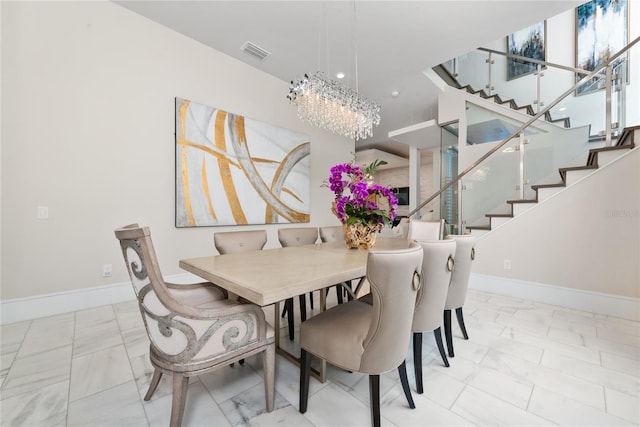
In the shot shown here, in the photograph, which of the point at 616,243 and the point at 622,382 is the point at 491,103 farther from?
the point at 622,382

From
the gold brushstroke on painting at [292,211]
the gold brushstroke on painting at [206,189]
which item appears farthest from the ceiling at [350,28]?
the gold brushstroke on painting at [206,189]

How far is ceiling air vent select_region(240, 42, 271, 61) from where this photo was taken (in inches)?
131

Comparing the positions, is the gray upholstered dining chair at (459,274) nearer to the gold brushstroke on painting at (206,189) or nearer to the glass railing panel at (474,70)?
the gold brushstroke on painting at (206,189)

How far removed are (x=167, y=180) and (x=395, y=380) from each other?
312 cm

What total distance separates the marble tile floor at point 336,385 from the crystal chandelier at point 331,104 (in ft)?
7.90

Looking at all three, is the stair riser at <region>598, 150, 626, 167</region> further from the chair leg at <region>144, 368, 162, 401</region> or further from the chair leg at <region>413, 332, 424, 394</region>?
the chair leg at <region>144, 368, 162, 401</region>

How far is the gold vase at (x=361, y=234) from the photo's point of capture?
1.92 meters

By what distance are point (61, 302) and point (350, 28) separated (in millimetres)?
4244

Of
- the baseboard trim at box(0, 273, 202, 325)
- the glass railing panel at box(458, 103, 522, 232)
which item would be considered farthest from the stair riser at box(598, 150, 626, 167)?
the baseboard trim at box(0, 273, 202, 325)

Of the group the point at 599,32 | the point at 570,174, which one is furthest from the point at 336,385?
the point at 599,32

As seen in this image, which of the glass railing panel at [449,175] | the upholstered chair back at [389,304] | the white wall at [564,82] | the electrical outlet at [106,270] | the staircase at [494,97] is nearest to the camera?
the upholstered chair back at [389,304]

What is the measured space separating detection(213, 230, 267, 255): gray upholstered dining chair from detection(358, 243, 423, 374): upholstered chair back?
149 centimetres

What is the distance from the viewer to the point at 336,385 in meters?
1.48

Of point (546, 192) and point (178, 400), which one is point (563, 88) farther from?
point (178, 400)
